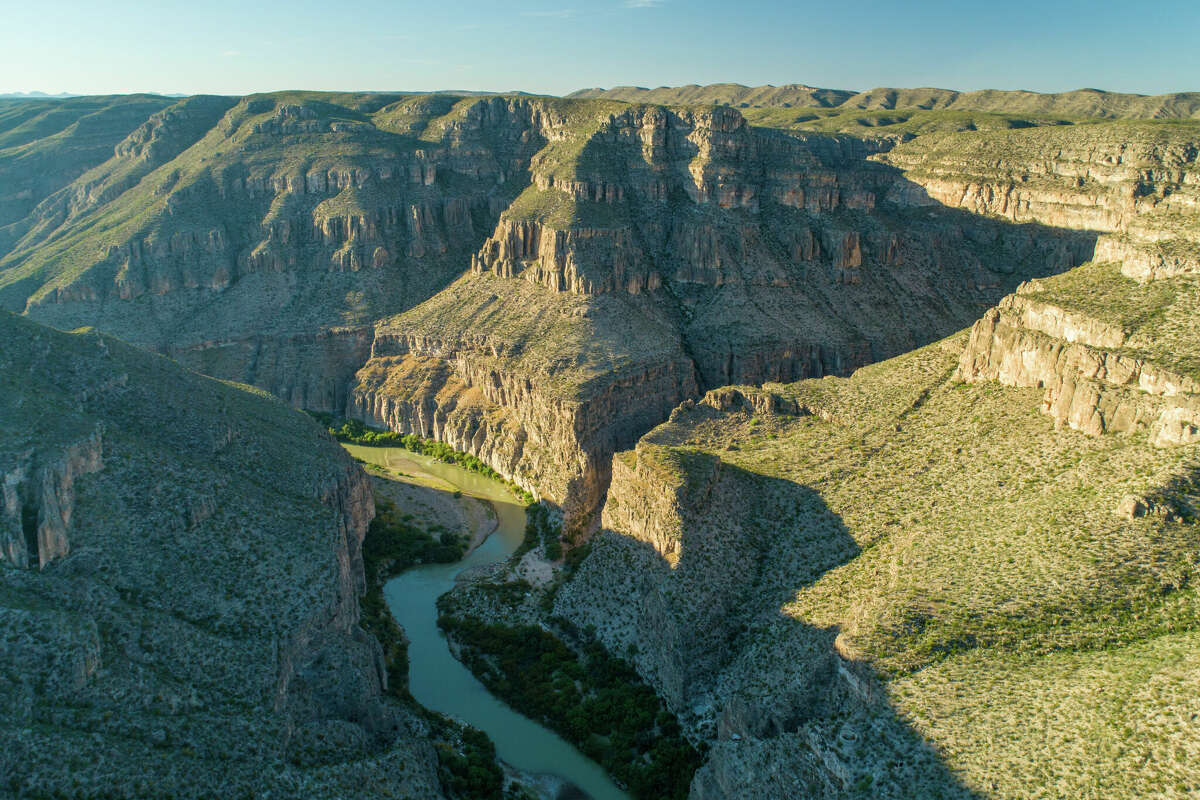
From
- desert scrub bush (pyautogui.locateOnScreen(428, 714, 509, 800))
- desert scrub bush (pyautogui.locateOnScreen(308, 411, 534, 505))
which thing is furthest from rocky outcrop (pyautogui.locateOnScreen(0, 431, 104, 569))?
desert scrub bush (pyautogui.locateOnScreen(308, 411, 534, 505))

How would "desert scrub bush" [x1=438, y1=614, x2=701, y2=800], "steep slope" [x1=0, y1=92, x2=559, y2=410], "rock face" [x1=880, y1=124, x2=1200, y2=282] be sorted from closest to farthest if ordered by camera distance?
1. "desert scrub bush" [x1=438, y1=614, x2=701, y2=800]
2. "rock face" [x1=880, y1=124, x2=1200, y2=282]
3. "steep slope" [x1=0, y1=92, x2=559, y2=410]

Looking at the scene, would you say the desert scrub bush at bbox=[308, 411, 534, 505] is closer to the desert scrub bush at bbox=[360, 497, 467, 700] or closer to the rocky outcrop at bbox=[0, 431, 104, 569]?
the desert scrub bush at bbox=[360, 497, 467, 700]

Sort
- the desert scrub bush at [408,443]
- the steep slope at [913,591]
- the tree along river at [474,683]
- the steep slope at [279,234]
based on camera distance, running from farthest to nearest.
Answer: the steep slope at [279,234]
the desert scrub bush at [408,443]
the tree along river at [474,683]
the steep slope at [913,591]

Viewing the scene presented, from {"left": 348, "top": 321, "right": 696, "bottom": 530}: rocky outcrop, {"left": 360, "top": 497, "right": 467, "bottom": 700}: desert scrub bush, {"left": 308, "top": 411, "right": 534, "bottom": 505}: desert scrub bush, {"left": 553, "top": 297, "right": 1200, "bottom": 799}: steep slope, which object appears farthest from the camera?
{"left": 308, "top": 411, "right": 534, "bottom": 505}: desert scrub bush

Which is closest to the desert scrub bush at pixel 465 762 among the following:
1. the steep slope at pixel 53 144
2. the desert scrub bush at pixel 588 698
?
the desert scrub bush at pixel 588 698

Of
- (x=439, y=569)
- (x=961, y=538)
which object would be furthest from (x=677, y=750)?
(x=439, y=569)

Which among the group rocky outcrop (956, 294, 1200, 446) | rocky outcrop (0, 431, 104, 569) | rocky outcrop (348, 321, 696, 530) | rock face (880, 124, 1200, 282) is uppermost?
rock face (880, 124, 1200, 282)

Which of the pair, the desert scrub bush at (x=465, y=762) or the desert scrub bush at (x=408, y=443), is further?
the desert scrub bush at (x=408, y=443)

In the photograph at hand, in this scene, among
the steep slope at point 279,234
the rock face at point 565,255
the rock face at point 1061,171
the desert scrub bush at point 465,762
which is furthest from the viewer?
the steep slope at point 279,234

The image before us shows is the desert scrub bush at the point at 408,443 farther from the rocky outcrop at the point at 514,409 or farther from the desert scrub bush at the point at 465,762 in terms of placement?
the desert scrub bush at the point at 465,762
